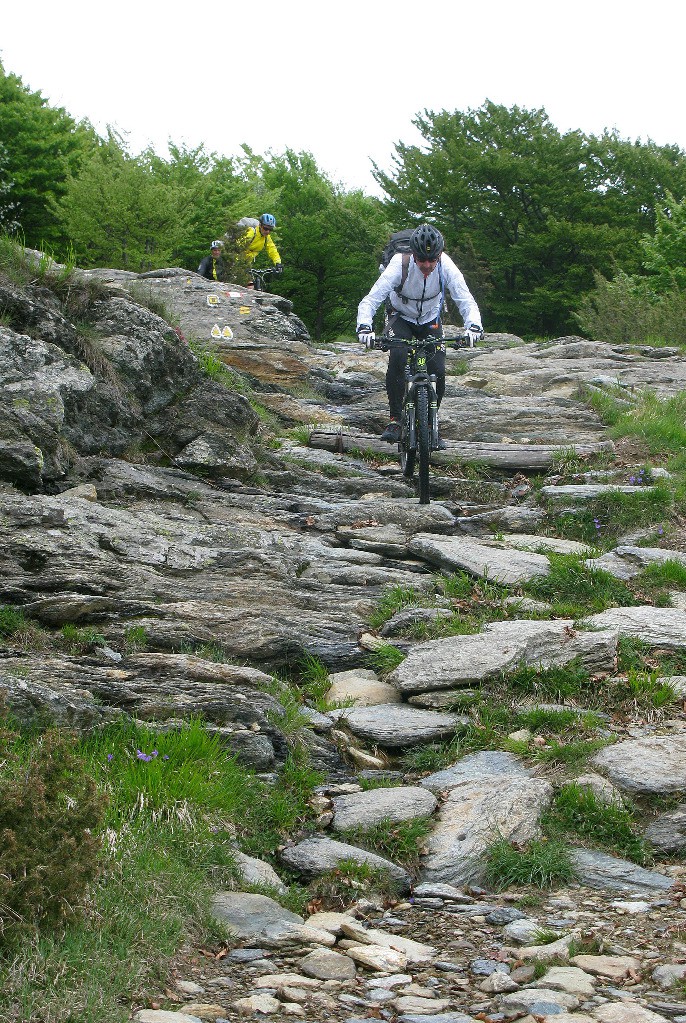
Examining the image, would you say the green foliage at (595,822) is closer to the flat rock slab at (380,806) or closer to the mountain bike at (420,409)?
the flat rock slab at (380,806)

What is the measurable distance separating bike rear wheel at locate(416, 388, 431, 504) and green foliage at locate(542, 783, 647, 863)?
5.50m

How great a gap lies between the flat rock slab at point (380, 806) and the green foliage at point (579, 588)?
Answer: 2860mm

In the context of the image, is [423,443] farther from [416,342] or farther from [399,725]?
[399,725]

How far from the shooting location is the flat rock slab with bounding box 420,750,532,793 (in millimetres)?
5891

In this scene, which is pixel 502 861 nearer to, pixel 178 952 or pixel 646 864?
pixel 646 864

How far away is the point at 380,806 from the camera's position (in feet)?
18.2

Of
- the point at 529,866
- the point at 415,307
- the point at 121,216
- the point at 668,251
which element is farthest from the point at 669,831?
the point at 668,251

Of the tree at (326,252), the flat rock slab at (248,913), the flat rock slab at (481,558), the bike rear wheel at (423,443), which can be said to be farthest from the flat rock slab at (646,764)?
the tree at (326,252)

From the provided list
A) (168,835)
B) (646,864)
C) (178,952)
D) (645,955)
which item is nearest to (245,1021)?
(178,952)

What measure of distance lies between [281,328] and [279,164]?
1173 inches

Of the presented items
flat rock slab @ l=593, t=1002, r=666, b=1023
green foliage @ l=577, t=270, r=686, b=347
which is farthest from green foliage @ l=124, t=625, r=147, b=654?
green foliage @ l=577, t=270, r=686, b=347

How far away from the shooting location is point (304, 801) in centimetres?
562

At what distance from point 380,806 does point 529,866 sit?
2.84 feet

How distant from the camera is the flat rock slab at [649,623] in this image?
23.8 feet
